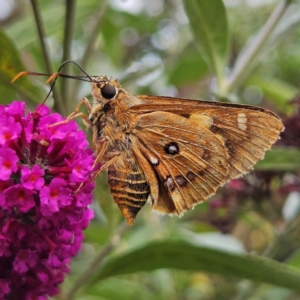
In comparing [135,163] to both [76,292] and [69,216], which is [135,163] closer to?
[69,216]

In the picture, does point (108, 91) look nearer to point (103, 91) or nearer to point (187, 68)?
point (103, 91)

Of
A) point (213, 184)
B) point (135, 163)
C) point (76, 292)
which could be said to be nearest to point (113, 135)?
point (135, 163)

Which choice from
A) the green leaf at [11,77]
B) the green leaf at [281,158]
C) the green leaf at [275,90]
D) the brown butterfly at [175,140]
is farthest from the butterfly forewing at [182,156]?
the green leaf at [275,90]

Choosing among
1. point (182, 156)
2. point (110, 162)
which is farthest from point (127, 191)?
point (182, 156)

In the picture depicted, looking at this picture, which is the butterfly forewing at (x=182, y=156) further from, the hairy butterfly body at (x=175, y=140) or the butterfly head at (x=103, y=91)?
the butterfly head at (x=103, y=91)

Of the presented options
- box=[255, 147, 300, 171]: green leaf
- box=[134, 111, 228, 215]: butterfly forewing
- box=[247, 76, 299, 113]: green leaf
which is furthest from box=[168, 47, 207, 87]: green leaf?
box=[134, 111, 228, 215]: butterfly forewing

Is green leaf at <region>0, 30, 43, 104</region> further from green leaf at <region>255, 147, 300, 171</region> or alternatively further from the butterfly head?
green leaf at <region>255, 147, 300, 171</region>
